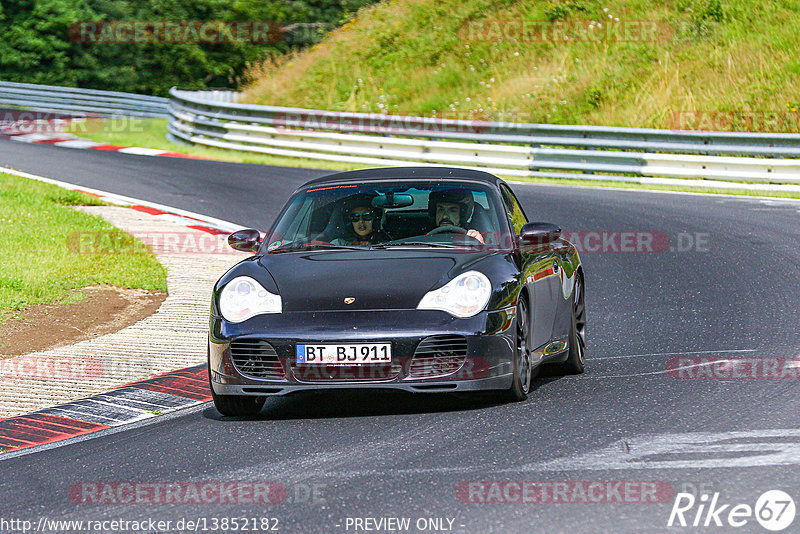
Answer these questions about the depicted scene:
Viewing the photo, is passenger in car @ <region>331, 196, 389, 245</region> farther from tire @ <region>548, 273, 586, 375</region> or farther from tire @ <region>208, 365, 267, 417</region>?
tire @ <region>548, 273, 586, 375</region>

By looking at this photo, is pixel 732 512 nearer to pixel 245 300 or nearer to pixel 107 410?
pixel 245 300

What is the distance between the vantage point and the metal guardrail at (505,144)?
21344mm

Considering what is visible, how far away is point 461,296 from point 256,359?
1.20 meters

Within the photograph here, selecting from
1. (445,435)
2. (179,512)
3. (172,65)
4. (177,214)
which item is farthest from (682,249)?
(172,65)

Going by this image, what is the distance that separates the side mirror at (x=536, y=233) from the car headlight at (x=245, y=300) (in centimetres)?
168

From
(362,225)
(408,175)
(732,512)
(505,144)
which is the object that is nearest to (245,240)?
(362,225)

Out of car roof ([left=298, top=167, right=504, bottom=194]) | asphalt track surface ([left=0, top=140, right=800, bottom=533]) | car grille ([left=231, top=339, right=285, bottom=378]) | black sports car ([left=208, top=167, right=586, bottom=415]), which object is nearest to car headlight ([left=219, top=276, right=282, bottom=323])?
black sports car ([left=208, top=167, right=586, bottom=415])

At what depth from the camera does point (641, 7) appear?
32688 millimetres

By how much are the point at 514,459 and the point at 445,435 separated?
0.66 metres

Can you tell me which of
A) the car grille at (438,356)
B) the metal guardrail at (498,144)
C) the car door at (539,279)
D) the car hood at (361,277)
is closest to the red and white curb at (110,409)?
the car hood at (361,277)

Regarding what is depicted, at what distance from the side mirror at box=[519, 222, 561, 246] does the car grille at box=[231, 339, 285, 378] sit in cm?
186

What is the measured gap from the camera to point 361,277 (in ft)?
23.6

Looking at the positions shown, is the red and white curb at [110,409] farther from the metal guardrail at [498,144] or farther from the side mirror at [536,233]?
the metal guardrail at [498,144]

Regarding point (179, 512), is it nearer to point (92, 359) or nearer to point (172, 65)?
point (92, 359)
